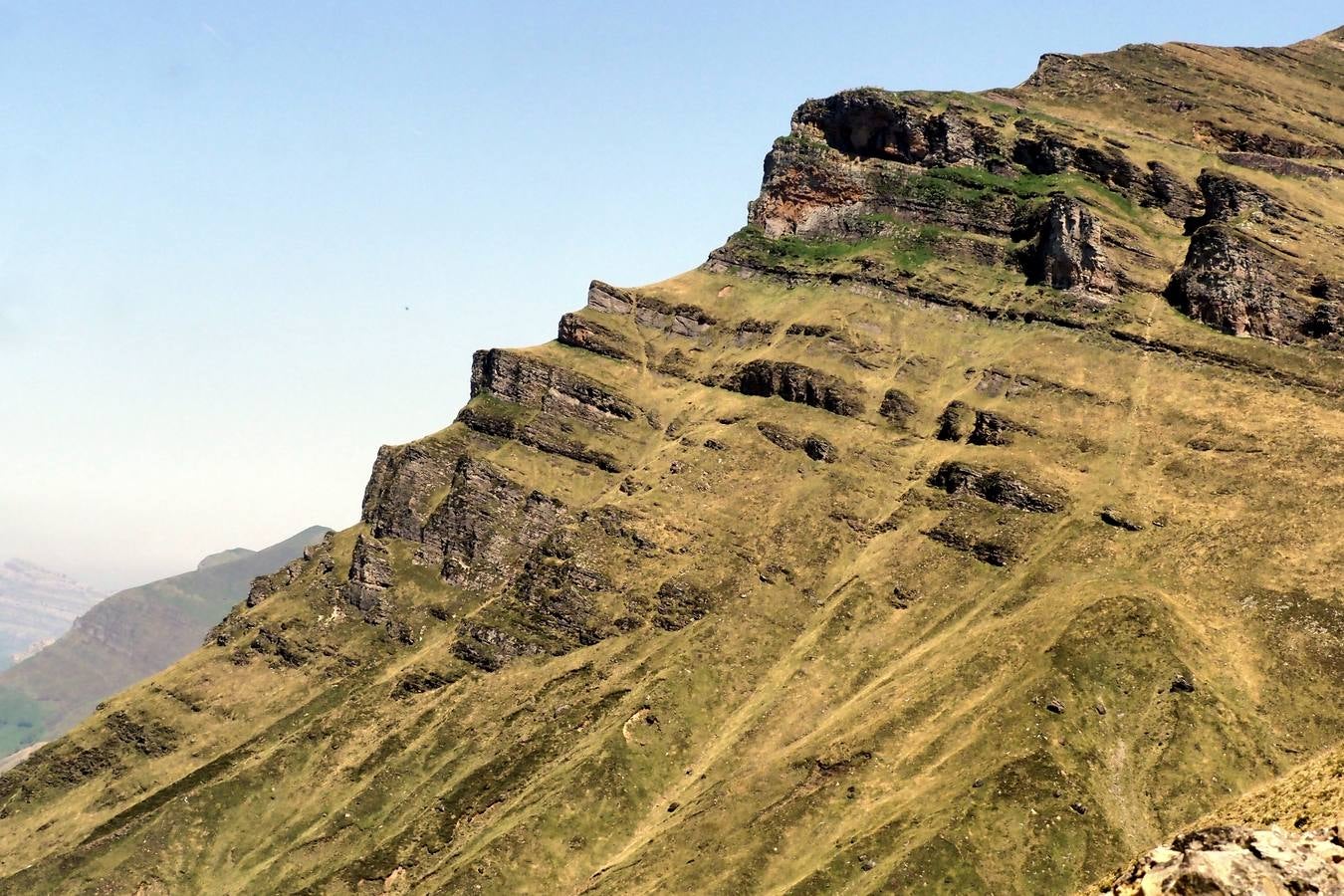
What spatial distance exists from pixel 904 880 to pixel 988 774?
21.9 m

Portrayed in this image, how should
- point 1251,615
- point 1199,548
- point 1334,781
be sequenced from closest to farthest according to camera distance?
1. point 1334,781
2. point 1251,615
3. point 1199,548

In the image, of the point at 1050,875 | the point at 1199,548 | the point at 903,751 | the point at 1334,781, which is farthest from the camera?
the point at 1199,548

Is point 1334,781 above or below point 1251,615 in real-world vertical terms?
above

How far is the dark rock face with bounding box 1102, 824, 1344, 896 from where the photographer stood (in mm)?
→ 36969

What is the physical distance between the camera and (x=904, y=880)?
138 metres

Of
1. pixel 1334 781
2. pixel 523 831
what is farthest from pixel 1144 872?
pixel 523 831

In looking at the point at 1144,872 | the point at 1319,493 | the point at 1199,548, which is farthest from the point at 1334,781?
the point at 1319,493

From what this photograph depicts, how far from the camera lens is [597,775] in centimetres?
18388

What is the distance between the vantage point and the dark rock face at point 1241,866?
36969mm

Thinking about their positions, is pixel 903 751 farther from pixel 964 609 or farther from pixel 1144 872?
pixel 1144 872

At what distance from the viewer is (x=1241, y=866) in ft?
123

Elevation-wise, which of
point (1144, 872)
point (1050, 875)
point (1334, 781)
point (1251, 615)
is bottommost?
point (1050, 875)

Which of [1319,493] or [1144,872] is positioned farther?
[1319,493]

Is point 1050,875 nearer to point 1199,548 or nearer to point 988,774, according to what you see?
point 988,774
